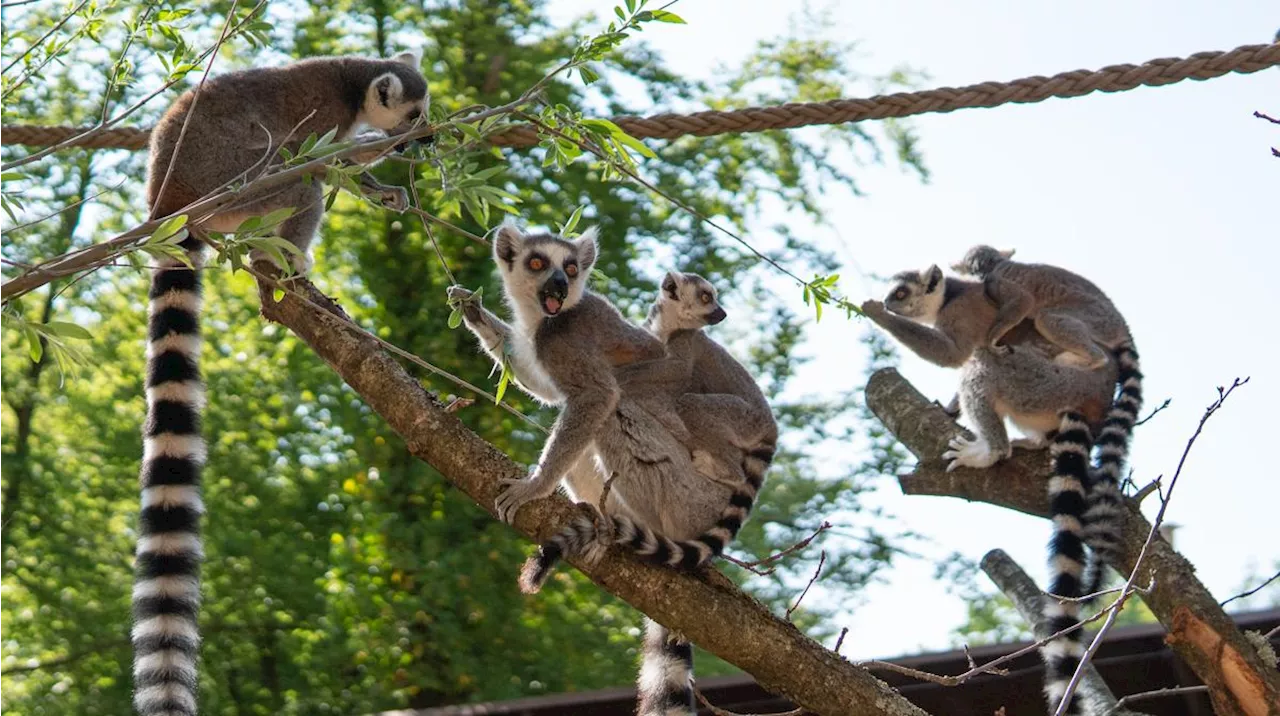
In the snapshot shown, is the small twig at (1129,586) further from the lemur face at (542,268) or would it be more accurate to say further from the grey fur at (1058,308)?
the grey fur at (1058,308)

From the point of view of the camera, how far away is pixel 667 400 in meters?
5.11

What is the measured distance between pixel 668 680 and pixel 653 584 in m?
0.62

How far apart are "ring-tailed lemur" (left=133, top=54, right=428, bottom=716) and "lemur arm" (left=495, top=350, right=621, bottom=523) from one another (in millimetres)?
945

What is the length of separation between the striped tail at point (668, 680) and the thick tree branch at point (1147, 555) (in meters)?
1.50

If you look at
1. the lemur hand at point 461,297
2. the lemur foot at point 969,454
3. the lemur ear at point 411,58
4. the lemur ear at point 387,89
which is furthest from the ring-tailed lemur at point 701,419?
the lemur ear at point 411,58

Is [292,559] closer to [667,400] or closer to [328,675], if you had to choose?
[328,675]

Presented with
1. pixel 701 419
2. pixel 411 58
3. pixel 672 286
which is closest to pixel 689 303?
pixel 672 286

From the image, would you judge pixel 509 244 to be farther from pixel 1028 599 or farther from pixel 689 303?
pixel 1028 599

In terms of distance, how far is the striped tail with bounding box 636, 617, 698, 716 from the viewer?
4.29 metres

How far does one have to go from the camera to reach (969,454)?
5895 mm

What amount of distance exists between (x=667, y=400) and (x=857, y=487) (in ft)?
22.5

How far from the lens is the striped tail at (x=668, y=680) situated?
4285 millimetres

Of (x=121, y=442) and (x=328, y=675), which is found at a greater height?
(x=121, y=442)

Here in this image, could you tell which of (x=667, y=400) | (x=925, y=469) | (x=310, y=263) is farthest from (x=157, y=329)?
(x=925, y=469)
